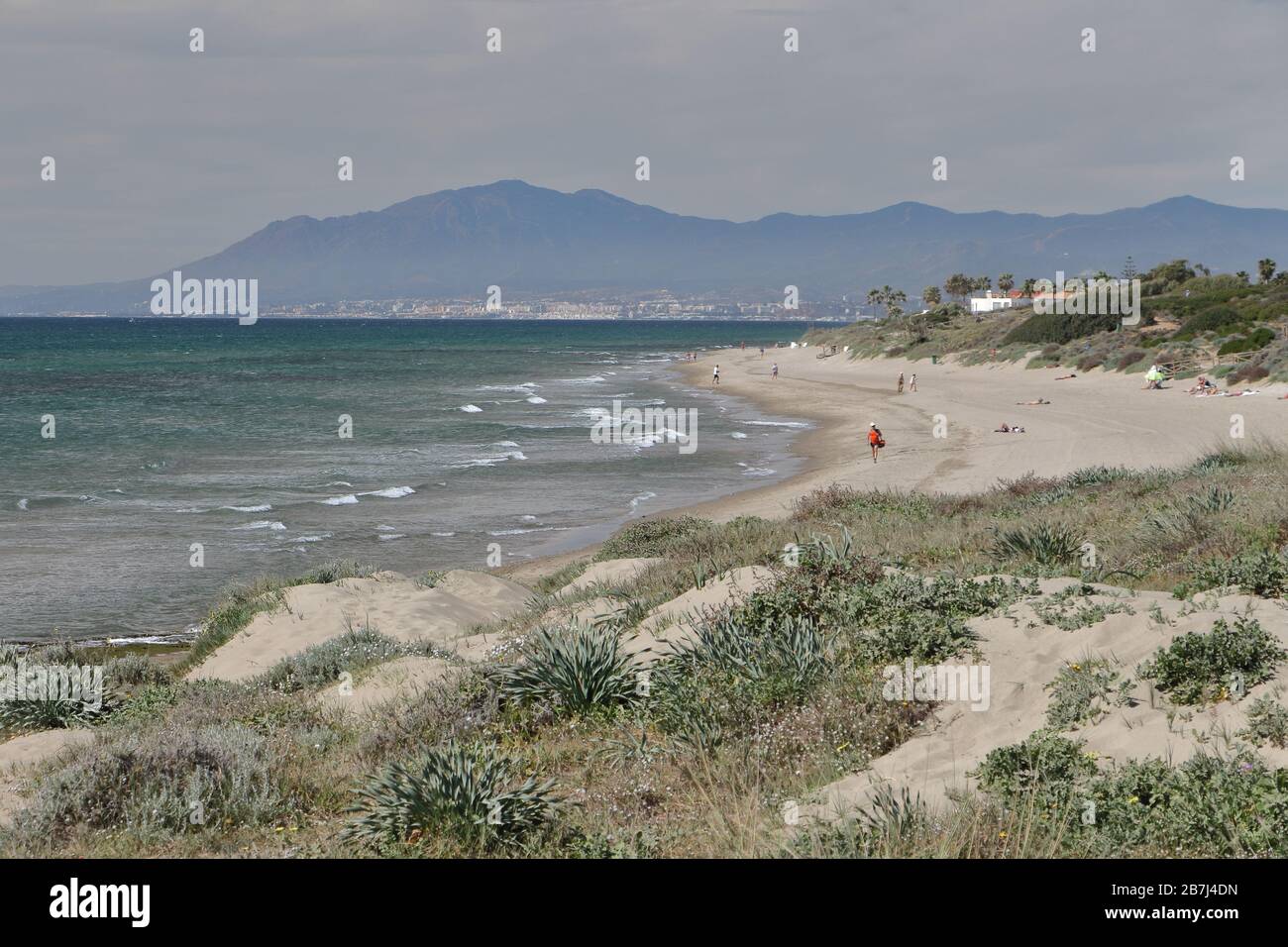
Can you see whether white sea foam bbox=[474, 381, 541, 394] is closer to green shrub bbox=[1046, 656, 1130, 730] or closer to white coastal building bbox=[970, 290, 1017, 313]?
white coastal building bbox=[970, 290, 1017, 313]

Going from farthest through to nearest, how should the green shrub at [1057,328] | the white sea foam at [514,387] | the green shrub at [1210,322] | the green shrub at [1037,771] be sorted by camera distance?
1. the white sea foam at [514,387]
2. the green shrub at [1057,328]
3. the green shrub at [1210,322]
4. the green shrub at [1037,771]

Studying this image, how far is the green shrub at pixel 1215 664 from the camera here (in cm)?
612

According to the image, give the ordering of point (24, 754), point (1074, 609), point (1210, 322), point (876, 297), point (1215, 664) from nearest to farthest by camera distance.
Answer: point (1215, 664) → point (1074, 609) → point (24, 754) → point (1210, 322) → point (876, 297)

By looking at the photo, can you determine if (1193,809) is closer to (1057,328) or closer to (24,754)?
(24,754)

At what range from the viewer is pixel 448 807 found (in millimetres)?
5371

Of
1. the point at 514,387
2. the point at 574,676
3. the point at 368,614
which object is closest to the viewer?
the point at 574,676

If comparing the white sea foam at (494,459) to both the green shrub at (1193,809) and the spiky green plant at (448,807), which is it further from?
the green shrub at (1193,809)

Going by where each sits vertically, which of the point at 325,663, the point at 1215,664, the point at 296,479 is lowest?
the point at 325,663

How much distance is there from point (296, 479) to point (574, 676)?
82.4 feet

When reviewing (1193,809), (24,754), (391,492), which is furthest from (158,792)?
(391,492)

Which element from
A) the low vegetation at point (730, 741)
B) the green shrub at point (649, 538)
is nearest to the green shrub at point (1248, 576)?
the low vegetation at point (730, 741)

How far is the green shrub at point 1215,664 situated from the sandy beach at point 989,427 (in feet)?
40.1
